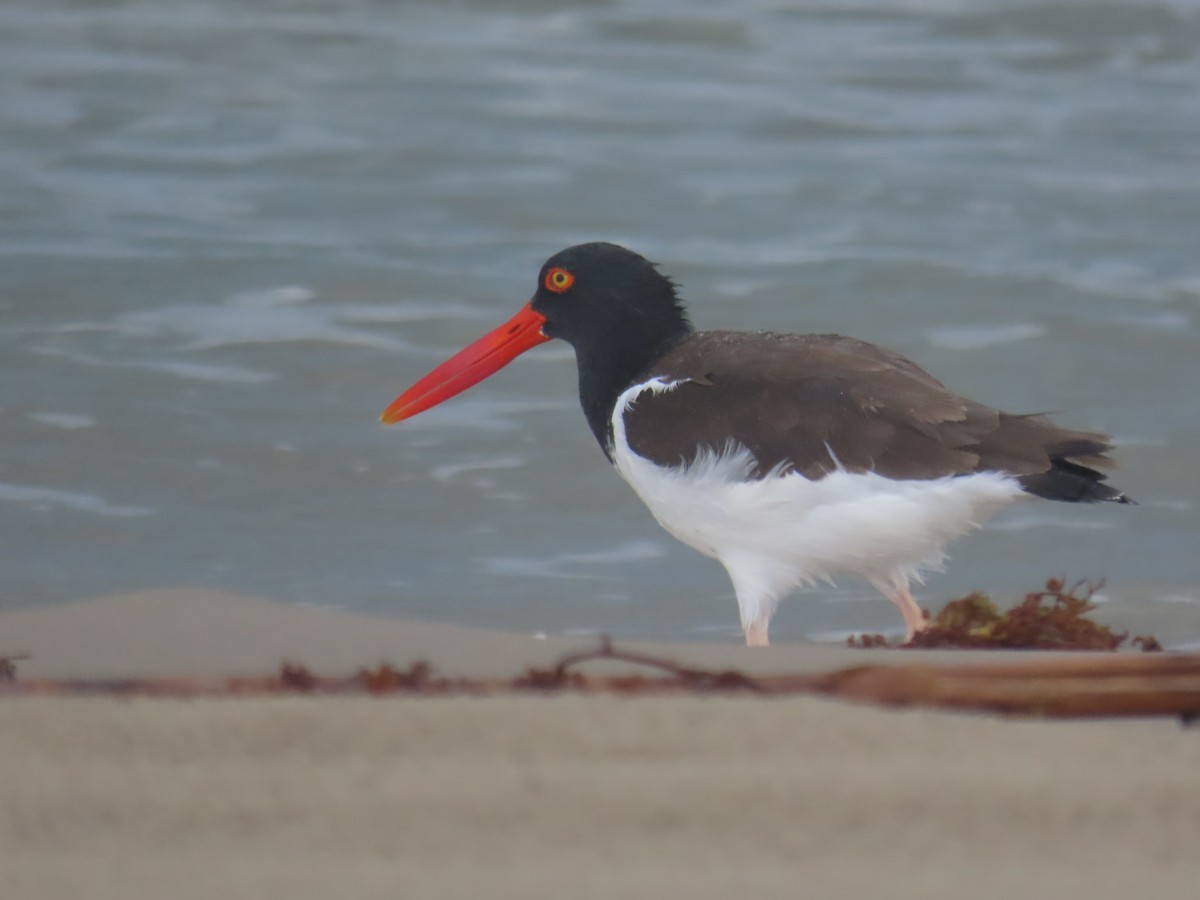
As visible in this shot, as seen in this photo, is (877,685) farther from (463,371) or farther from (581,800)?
(463,371)

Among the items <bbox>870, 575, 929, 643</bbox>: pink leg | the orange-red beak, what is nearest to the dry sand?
<bbox>870, 575, 929, 643</bbox>: pink leg

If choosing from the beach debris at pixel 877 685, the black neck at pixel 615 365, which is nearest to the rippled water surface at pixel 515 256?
the black neck at pixel 615 365

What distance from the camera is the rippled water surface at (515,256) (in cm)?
714

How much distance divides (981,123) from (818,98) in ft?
4.15

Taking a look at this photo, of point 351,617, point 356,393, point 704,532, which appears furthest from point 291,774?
point 356,393

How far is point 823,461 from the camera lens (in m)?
4.77

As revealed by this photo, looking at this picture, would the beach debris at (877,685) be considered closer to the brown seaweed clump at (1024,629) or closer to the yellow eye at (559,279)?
the brown seaweed clump at (1024,629)

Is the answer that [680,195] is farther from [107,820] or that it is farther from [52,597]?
[107,820]

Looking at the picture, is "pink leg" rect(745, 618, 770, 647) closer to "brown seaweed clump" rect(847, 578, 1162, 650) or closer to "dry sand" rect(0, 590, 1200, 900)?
"brown seaweed clump" rect(847, 578, 1162, 650)

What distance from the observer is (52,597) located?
6484 mm

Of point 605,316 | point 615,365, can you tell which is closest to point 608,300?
point 605,316

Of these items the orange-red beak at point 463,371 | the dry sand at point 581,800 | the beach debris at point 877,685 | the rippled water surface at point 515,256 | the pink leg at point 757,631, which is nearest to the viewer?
the dry sand at point 581,800

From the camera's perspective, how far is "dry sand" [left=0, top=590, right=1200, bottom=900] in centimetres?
230

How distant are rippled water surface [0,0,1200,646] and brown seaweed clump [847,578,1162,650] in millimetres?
1613
